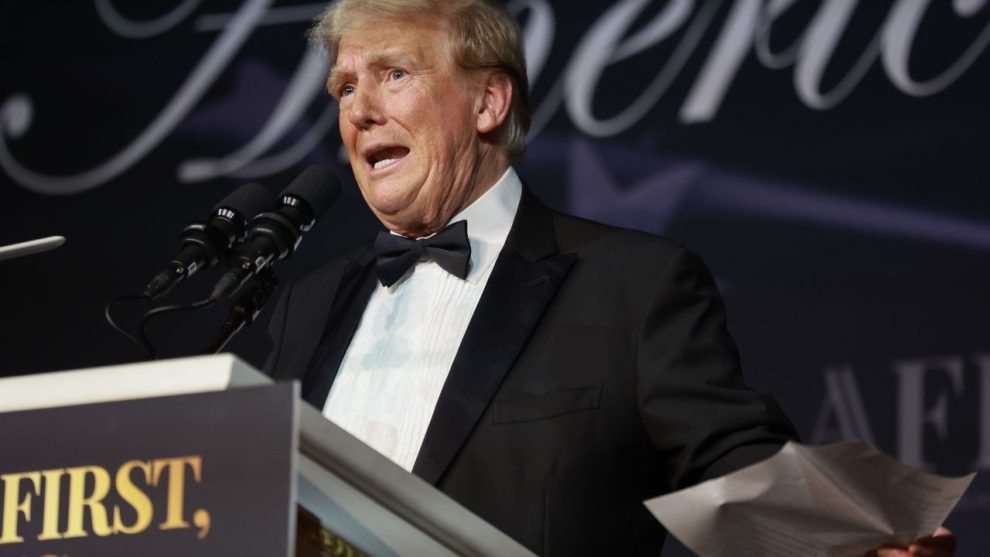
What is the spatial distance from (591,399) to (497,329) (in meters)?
0.16

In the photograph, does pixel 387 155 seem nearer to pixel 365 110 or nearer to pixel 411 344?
pixel 365 110

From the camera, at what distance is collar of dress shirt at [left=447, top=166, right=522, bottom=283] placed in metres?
2.08

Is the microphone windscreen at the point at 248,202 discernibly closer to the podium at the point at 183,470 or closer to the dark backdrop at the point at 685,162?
the podium at the point at 183,470

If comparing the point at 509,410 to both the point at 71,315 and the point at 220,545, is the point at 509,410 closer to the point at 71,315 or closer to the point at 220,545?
the point at 220,545

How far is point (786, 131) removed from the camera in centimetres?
299

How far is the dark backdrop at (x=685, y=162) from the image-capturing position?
2.80 meters

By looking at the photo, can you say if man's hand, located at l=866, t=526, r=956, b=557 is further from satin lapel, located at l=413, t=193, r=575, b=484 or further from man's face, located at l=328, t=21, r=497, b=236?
man's face, located at l=328, t=21, r=497, b=236

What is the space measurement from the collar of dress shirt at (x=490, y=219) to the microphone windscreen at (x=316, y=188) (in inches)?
9.5

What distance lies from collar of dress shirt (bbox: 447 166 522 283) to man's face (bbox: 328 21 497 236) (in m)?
0.02

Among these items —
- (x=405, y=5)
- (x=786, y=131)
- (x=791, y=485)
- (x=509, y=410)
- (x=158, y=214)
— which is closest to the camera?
(x=791, y=485)

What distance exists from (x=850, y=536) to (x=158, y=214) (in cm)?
255

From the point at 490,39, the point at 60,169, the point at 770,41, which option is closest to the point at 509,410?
the point at 490,39

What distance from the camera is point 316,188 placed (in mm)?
1887

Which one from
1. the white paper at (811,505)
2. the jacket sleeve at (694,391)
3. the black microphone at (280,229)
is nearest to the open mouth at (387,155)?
the black microphone at (280,229)
